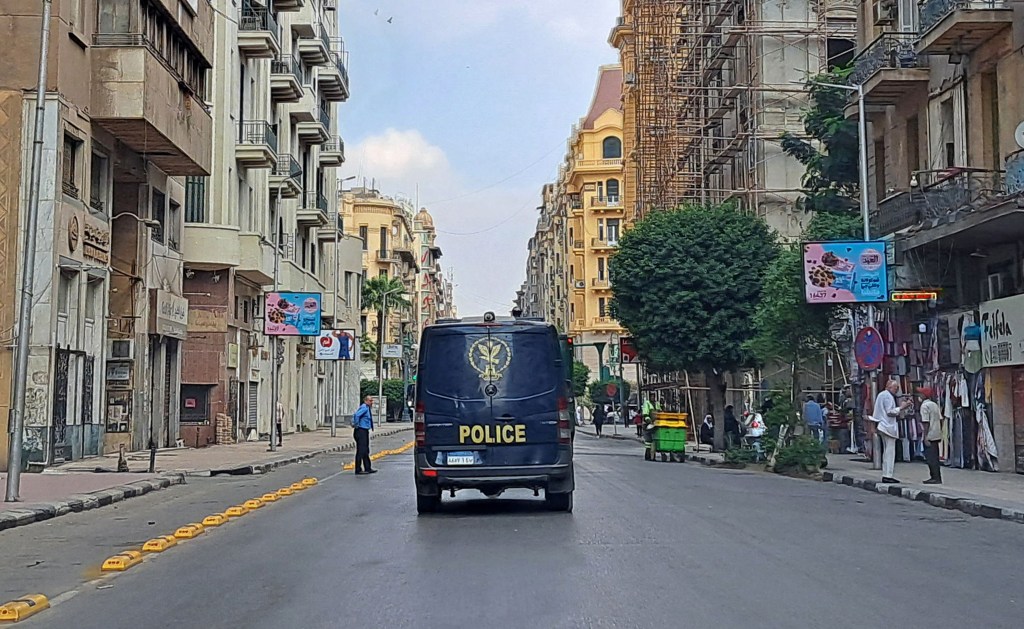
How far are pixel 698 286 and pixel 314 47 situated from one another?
91.6 ft

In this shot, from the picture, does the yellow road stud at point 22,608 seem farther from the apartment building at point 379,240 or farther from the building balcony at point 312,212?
the apartment building at point 379,240

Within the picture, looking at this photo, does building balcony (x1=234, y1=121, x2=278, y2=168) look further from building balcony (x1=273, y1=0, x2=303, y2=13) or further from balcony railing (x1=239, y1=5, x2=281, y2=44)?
building balcony (x1=273, y1=0, x2=303, y2=13)

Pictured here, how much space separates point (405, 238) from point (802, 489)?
4304 inches

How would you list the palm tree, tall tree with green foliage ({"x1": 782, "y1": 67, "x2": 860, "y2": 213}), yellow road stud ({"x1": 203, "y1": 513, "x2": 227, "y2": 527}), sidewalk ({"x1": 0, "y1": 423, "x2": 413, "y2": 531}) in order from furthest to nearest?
the palm tree → tall tree with green foliage ({"x1": 782, "y1": 67, "x2": 860, "y2": 213}) → sidewalk ({"x1": 0, "y1": 423, "x2": 413, "y2": 531}) → yellow road stud ({"x1": 203, "y1": 513, "x2": 227, "y2": 527})

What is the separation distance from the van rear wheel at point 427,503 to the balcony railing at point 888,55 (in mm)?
18000

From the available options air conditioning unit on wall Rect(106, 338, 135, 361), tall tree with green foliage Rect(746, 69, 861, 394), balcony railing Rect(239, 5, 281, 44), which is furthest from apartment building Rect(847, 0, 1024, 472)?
balcony railing Rect(239, 5, 281, 44)

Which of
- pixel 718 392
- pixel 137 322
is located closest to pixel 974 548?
pixel 137 322

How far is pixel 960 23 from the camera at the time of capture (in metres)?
25.2

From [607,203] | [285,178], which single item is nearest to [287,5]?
[285,178]

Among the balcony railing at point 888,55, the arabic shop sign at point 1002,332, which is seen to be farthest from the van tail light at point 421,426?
the balcony railing at point 888,55

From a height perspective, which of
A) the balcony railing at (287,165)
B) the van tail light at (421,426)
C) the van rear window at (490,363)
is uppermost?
the balcony railing at (287,165)

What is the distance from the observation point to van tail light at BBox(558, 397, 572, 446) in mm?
16062

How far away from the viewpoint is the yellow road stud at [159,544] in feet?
42.9

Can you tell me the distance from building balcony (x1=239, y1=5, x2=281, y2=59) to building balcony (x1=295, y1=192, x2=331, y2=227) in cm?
1159
